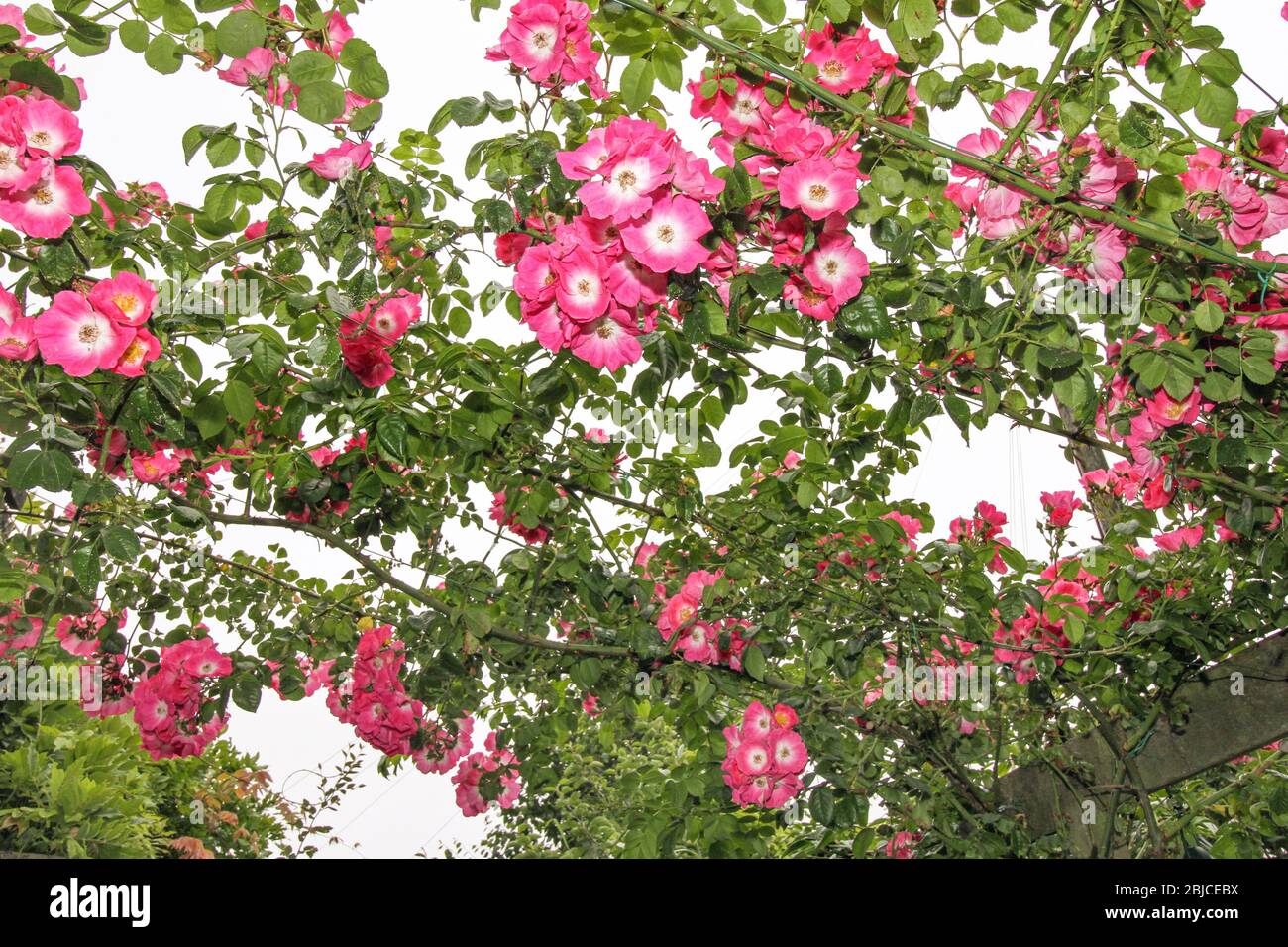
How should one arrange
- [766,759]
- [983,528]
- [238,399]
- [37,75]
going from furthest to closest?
[983,528] → [766,759] → [238,399] → [37,75]

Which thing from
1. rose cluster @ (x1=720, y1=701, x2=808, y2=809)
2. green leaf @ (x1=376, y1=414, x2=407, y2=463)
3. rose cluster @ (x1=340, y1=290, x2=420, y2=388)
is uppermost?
rose cluster @ (x1=340, y1=290, x2=420, y2=388)

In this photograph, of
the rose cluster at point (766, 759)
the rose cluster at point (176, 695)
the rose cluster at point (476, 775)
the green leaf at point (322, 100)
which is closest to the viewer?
the green leaf at point (322, 100)

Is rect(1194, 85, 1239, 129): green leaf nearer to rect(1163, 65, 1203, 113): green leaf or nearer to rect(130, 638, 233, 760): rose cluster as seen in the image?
rect(1163, 65, 1203, 113): green leaf

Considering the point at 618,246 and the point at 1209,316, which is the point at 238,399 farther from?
the point at 1209,316

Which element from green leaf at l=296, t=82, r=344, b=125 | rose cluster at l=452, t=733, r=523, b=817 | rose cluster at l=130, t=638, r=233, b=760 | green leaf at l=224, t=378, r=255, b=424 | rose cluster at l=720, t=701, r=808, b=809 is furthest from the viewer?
rose cluster at l=452, t=733, r=523, b=817

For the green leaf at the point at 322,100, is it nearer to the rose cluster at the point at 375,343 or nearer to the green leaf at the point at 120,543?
the rose cluster at the point at 375,343

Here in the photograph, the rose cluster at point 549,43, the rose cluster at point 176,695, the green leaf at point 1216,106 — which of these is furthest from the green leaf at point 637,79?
the rose cluster at point 176,695

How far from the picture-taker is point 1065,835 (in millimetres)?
2336

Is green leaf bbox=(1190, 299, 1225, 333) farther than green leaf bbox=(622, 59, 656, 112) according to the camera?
Yes

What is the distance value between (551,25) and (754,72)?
0.22m

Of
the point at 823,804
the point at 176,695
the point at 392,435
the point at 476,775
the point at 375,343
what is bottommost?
the point at 823,804

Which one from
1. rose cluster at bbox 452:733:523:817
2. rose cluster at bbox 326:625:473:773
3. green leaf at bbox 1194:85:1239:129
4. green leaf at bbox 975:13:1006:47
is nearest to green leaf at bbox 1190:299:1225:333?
green leaf at bbox 1194:85:1239:129

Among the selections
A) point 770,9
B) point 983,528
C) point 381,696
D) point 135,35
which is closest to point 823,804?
point 983,528
